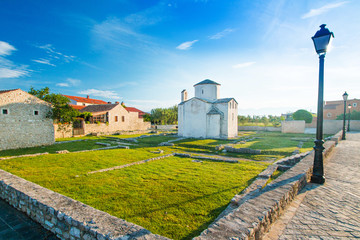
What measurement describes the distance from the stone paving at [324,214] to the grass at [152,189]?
5.61ft

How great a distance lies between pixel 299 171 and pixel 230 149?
9978 millimetres

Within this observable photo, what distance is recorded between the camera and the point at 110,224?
316 centimetres

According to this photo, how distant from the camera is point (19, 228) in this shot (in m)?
4.34

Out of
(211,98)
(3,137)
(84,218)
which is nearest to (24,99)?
(3,137)

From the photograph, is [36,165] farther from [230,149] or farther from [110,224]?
[230,149]

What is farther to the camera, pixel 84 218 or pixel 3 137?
pixel 3 137

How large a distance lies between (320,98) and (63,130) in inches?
1042

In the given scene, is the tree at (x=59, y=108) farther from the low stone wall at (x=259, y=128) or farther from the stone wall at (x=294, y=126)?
the stone wall at (x=294, y=126)

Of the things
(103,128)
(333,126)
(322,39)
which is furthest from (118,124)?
(333,126)

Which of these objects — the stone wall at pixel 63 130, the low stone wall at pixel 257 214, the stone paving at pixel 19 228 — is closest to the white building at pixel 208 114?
the stone wall at pixel 63 130

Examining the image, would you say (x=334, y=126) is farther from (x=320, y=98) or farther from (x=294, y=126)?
(x=320, y=98)

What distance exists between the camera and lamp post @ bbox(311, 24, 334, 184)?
4992 millimetres

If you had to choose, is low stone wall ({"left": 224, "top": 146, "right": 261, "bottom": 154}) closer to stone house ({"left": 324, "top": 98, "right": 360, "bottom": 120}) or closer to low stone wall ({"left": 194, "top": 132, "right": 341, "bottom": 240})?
low stone wall ({"left": 194, "top": 132, "right": 341, "bottom": 240})

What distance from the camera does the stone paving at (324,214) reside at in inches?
121
